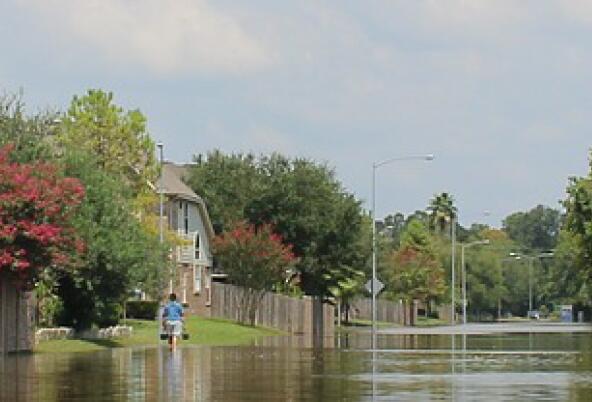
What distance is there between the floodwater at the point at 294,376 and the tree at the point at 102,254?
3868mm

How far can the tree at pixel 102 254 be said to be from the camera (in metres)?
43.9

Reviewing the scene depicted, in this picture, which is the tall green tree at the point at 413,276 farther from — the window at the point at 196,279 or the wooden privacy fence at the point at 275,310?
the wooden privacy fence at the point at 275,310

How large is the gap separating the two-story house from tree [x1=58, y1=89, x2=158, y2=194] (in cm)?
1133

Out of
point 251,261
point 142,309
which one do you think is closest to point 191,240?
point 251,261

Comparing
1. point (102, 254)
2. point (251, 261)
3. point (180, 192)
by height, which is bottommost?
point (102, 254)

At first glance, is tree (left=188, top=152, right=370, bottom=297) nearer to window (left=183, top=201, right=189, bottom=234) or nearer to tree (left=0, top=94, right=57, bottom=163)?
window (left=183, top=201, right=189, bottom=234)

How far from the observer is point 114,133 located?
6325cm

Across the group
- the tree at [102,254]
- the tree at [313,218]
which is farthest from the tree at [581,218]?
the tree at [102,254]

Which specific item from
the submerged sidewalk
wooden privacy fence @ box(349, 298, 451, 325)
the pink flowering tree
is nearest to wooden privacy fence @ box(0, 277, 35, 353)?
the pink flowering tree

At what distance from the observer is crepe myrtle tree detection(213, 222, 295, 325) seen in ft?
233

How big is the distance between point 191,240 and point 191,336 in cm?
2012

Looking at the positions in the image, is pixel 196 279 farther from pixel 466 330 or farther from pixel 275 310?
pixel 466 330

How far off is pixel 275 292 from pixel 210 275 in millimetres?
6131

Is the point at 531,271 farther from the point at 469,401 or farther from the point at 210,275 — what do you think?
the point at 469,401
